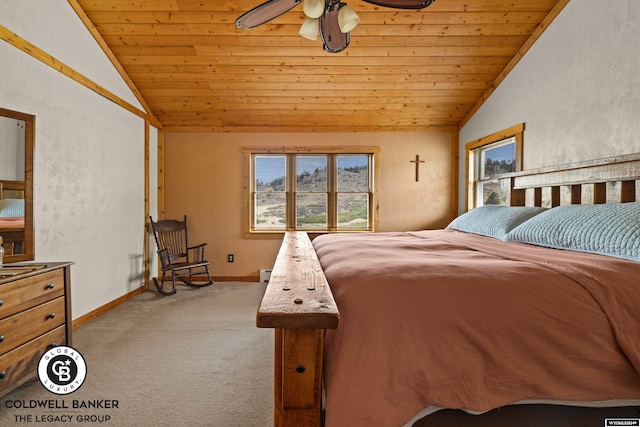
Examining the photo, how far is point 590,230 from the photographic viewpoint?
1.67 m

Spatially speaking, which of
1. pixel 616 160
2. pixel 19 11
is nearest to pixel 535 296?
pixel 616 160

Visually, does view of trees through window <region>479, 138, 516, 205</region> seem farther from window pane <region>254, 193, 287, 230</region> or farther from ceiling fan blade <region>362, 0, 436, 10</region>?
window pane <region>254, 193, 287, 230</region>

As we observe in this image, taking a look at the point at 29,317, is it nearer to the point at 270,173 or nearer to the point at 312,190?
the point at 270,173

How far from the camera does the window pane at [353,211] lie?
5.09 metres

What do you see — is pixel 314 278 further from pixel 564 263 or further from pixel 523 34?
pixel 523 34

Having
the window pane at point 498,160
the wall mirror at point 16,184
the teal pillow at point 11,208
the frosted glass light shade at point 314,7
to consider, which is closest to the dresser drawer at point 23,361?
the wall mirror at point 16,184

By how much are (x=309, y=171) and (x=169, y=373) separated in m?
3.34

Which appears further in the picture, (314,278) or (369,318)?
(314,278)

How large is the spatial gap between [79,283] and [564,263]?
3.60 meters

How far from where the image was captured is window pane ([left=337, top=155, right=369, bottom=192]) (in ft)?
16.6

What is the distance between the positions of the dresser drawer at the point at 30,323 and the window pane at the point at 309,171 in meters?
3.26

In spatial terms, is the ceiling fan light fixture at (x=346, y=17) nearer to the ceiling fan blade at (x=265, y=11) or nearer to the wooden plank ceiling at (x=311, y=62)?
→ the ceiling fan blade at (x=265, y=11)

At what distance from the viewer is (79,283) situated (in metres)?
3.18

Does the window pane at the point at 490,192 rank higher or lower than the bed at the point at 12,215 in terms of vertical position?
higher
